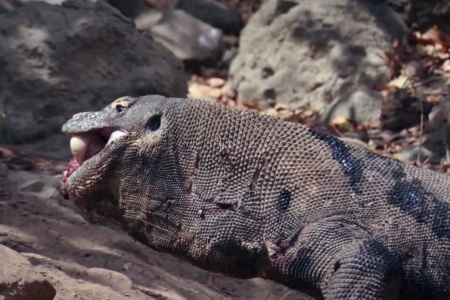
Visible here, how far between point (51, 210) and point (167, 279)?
106 centimetres

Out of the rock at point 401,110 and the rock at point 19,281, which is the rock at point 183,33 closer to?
the rock at point 401,110

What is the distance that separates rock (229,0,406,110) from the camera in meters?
11.1

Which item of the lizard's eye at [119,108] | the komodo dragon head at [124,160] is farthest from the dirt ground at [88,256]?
the lizard's eye at [119,108]

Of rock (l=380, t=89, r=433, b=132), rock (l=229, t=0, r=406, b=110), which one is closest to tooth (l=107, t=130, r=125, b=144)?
rock (l=380, t=89, r=433, b=132)

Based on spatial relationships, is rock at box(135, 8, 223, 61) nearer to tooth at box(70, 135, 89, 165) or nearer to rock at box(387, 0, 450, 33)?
rock at box(387, 0, 450, 33)

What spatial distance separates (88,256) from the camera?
19.9 ft

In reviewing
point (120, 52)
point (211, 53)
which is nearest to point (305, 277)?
point (120, 52)

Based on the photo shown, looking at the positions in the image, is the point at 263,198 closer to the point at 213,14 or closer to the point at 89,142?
the point at 89,142

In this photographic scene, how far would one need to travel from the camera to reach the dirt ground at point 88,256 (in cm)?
545

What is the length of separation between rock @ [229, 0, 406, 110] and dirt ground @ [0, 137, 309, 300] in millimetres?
→ 4630

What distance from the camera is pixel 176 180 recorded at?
4105 mm

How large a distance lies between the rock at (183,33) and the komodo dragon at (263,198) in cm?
832

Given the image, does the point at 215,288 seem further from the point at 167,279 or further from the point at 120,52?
the point at 120,52

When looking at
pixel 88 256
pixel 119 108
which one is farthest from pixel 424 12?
pixel 119 108
